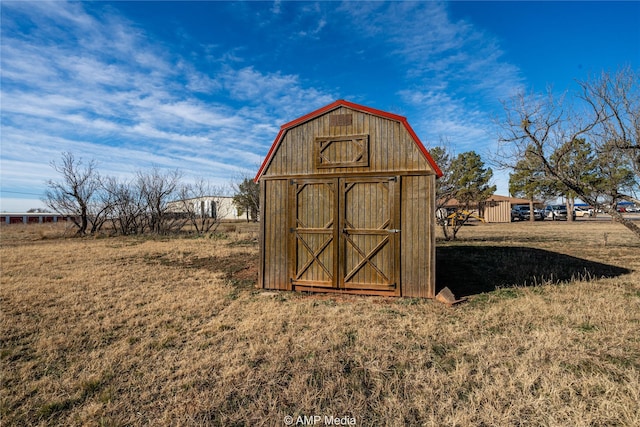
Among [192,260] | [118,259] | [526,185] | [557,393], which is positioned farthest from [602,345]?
[526,185]

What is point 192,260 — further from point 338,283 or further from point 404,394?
point 404,394

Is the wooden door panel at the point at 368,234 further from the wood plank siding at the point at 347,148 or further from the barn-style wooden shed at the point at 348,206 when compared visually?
the wood plank siding at the point at 347,148

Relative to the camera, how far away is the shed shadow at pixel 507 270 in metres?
7.63

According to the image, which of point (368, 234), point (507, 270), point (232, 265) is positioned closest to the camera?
point (368, 234)

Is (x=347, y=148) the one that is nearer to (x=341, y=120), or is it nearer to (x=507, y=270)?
(x=341, y=120)

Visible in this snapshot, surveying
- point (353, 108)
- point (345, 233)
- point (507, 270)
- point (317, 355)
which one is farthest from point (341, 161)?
point (507, 270)

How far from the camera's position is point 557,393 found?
3.01 meters

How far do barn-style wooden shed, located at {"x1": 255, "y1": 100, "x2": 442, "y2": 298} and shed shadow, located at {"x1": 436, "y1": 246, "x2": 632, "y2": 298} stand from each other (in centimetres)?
149

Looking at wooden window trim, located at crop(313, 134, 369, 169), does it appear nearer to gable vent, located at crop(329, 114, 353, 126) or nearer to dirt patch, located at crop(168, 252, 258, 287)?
gable vent, located at crop(329, 114, 353, 126)

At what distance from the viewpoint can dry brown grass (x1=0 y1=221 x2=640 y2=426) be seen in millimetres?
2889

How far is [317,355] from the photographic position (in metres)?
3.97

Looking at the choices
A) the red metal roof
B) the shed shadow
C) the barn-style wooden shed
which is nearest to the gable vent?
the barn-style wooden shed

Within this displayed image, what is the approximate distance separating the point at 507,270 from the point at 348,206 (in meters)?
5.48

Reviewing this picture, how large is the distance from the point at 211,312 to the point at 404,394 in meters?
3.93
